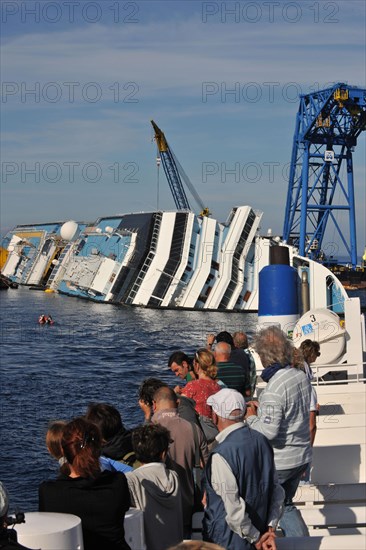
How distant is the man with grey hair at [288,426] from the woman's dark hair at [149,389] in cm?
81

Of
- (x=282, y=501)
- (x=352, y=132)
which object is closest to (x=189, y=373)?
(x=282, y=501)

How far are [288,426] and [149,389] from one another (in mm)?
1188

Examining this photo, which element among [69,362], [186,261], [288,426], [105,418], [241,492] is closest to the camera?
[241,492]

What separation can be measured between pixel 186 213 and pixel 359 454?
182 feet

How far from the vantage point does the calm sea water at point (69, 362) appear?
1862cm

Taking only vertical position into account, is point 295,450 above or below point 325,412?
above

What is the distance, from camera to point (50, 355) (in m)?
40.3

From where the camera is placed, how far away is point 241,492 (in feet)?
18.9

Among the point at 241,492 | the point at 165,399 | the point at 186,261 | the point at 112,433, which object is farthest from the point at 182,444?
the point at 186,261

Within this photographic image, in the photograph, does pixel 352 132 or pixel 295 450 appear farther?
pixel 352 132

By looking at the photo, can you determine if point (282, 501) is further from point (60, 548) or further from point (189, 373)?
point (189, 373)

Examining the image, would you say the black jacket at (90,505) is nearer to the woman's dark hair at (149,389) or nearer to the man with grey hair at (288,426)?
the man with grey hair at (288,426)

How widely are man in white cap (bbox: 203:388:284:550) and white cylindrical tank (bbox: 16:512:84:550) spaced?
1339 mm

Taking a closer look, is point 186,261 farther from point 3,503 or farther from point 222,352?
point 3,503
